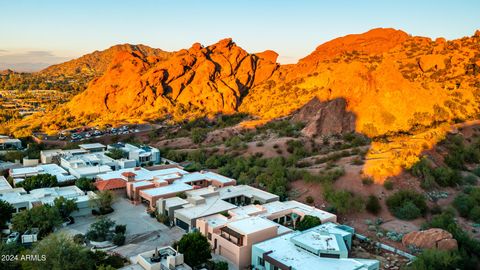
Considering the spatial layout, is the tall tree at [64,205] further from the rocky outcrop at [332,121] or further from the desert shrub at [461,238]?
the rocky outcrop at [332,121]

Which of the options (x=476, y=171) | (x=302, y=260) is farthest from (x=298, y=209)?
(x=476, y=171)

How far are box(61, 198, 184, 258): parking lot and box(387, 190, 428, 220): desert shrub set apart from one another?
1539 centimetres

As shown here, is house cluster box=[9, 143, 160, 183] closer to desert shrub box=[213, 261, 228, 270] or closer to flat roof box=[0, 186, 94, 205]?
flat roof box=[0, 186, 94, 205]

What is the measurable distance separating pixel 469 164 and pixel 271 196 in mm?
20305

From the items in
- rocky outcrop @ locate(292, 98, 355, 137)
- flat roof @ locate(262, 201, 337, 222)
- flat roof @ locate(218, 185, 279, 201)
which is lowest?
flat roof @ locate(262, 201, 337, 222)

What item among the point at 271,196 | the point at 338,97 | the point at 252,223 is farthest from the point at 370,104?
the point at 252,223

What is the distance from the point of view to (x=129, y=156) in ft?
149

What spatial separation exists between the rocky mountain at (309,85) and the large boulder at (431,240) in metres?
21.7

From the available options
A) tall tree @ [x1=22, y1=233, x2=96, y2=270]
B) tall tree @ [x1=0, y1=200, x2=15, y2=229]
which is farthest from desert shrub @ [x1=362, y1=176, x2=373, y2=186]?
tall tree @ [x1=0, y1=200, x2=15, y2=229]

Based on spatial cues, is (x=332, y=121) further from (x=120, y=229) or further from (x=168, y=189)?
(x=120, y=229)

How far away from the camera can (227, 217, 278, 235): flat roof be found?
23.3m

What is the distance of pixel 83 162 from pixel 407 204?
29862mm

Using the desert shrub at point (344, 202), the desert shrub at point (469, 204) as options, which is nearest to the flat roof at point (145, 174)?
the desert shrub at point (344, 202)

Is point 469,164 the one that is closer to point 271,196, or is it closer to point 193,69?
point 271,196
